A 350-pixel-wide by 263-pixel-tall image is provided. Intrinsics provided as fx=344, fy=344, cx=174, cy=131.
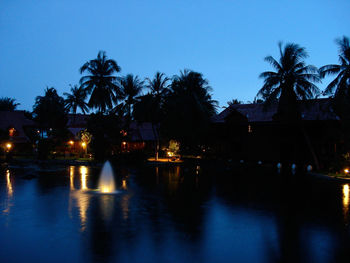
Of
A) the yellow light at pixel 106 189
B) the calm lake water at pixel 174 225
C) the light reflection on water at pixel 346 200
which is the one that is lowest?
the light reflection on water at pixel 346 200

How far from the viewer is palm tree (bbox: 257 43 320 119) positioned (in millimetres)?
30094

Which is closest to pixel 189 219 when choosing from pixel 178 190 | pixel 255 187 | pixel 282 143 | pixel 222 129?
pixel 178 190

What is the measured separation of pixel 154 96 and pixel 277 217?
110 feet

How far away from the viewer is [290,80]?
30.5m

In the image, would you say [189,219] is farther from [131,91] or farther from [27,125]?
[27,125]

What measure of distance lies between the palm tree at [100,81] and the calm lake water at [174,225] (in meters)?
27.4

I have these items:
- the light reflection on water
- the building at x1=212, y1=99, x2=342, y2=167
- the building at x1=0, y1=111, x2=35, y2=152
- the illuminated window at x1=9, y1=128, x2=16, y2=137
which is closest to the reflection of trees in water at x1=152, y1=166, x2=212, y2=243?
the light reflection on water

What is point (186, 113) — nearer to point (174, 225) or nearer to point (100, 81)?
point (100, 81)

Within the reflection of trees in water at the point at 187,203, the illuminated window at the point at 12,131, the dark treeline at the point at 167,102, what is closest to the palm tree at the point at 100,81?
the dark treeline at the point at 167,102

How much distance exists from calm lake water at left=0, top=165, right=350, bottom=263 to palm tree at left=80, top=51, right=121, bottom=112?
27425mm

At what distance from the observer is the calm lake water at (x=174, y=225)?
8344 mm

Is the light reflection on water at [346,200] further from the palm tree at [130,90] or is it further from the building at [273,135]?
the palm tree at [130,90]

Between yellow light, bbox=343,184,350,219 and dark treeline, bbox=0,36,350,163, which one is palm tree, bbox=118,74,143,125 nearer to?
dark treeline, bbox=0,36,350,163

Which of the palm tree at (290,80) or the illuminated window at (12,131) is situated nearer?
the palm tree at (290,80)
